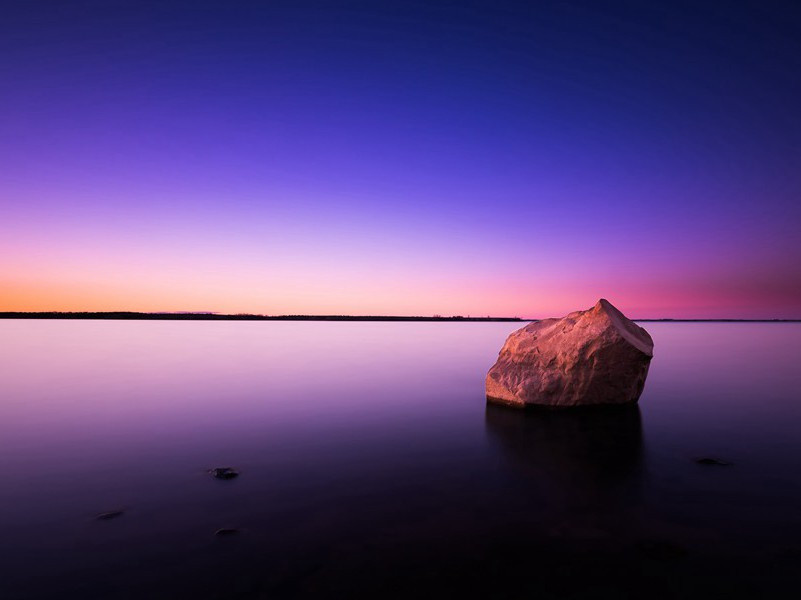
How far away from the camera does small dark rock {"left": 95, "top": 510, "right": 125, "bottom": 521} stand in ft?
18.2

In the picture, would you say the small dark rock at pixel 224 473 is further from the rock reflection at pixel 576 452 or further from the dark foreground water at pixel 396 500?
the rock reflection at pixel 576 452

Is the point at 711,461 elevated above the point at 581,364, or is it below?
below

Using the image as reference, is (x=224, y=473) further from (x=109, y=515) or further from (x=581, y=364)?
(x=581, y=364)

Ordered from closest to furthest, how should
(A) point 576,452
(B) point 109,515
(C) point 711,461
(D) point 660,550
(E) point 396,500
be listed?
(D) point 660,550 < (B) point 109,515 < (E) point 396,500 < (C) point 711,461 < (A) point 576,452

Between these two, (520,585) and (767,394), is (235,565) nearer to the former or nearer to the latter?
(520,585)

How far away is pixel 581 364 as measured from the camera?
451 inches

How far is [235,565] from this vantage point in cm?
448

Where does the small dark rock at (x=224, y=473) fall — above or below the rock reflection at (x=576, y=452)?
below

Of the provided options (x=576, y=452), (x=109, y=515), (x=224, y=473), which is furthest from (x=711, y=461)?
(x=109, y=515)

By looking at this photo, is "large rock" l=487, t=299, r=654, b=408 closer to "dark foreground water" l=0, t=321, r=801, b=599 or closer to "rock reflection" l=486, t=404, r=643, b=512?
"rock reflection" l=486, t=404, r=643, b=512

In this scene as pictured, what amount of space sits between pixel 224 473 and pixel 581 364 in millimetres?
9343

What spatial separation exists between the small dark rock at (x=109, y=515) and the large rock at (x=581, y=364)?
9.93m

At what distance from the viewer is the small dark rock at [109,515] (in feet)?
18.2

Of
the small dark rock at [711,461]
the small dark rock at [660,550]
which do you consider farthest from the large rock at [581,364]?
the small dark rock at [660,550]
